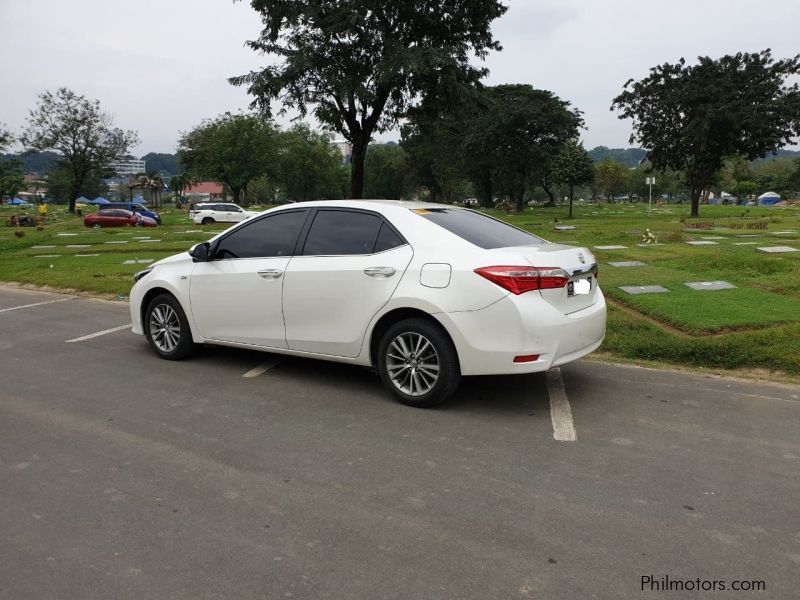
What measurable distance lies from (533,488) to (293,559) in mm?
1368

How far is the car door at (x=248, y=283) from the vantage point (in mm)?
5566

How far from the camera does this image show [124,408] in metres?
4.93

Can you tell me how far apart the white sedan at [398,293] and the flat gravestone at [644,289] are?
3.67 metres

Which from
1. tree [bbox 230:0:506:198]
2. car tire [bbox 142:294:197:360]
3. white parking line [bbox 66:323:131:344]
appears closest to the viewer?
car tire [bbox 142:294:197:360]

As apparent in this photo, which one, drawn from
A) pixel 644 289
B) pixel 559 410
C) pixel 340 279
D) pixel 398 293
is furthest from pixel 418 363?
pixel 644 289

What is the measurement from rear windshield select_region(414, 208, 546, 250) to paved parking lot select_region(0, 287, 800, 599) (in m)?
1.22

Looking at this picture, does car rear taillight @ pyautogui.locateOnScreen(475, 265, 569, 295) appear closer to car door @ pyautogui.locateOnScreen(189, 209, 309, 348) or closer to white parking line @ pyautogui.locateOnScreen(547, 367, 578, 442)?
white parking line @ pyautogui.locateOnScreen(547, 367, 578, 442)

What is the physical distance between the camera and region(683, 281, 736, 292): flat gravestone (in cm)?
880

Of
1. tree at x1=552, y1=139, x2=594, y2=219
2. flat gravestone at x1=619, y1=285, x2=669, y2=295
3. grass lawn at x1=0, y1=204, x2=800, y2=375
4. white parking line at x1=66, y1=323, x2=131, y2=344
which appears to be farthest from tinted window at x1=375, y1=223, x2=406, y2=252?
tree at x1=552, y1=139, x2=594, y2=219

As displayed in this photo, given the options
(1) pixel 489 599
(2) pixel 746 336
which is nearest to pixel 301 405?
(1) pixel 489 599

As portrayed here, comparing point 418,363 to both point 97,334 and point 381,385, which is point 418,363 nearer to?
point 381,385

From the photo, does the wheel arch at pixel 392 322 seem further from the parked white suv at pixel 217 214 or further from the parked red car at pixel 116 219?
the parked red car at pixel 116 219

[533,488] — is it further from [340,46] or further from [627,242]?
[340,46]

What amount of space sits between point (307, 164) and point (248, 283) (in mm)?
67189
